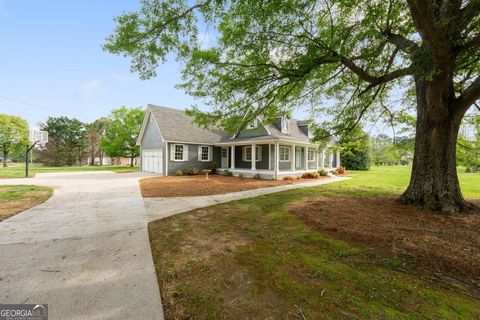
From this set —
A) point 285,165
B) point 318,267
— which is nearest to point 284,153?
point 285,165

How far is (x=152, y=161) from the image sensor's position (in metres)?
19.1

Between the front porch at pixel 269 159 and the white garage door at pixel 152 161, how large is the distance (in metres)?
5.25

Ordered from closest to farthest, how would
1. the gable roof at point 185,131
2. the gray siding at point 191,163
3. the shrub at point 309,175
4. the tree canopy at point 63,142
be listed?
the shrub at point 309,175
the gable roof at point 185,131
the gray siding at point 191,163
the tree canopy at point 63,142

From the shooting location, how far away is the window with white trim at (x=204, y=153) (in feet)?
61.5

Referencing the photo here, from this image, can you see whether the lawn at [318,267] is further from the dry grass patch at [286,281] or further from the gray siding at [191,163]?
the gray siding at [191,163]

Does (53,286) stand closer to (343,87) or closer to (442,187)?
(442,187)

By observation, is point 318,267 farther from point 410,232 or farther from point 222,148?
point 222,148

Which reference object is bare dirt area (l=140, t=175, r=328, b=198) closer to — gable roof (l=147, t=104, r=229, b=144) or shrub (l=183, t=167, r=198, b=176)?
shrub (l=183, t=167, r=198, b=176)

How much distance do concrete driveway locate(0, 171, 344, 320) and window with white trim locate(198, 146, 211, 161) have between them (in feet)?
42.1

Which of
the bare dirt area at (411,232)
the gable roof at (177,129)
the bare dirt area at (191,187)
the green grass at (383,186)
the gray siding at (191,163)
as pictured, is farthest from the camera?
the gable roof at (177,129)

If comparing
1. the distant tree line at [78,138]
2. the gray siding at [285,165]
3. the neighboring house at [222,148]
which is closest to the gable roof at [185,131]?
the neighboring house at [222,148]

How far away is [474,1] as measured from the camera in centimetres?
354

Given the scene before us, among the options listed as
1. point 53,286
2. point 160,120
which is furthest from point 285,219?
point 160,120

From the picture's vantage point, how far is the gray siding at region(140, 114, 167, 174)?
17.2 metres
